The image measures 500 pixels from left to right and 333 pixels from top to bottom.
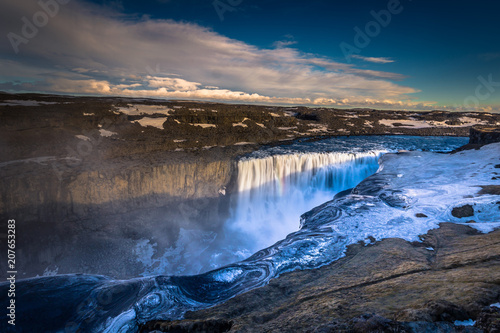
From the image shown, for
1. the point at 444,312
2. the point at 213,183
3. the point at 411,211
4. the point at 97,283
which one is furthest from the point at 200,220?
the point at 444,312

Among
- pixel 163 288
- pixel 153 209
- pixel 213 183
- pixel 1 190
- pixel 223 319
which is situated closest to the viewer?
pixel 223 319

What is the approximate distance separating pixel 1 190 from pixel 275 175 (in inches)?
621

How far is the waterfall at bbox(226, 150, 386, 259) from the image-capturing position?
1591 cm

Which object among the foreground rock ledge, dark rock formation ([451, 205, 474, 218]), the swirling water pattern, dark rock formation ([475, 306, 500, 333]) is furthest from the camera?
dark rock formation ([451, 205, 474, 218])

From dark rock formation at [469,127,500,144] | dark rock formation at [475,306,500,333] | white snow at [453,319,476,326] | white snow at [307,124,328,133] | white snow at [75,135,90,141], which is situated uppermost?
white snow at [307,124,328,133]

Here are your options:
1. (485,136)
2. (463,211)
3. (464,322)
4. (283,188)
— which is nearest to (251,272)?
(464,322)

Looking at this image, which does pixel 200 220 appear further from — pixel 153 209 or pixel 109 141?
pixel 109 141

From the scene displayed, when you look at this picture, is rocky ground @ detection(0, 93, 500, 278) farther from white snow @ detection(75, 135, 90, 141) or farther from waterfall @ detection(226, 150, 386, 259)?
waterfall @ detection(226, 150, 386, 259)

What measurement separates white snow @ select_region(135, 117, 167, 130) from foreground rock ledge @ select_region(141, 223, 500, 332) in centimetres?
2173

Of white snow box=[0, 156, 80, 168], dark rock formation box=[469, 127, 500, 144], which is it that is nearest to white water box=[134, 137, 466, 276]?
dark rock formation box=[469, 127, 500, 144]

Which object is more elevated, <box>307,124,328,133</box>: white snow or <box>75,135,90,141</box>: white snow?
<box>307,124,328,133</box>: white snow

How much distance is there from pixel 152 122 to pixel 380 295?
2493cm

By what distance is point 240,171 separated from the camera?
709 inches

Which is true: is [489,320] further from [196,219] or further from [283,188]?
[283,188]
